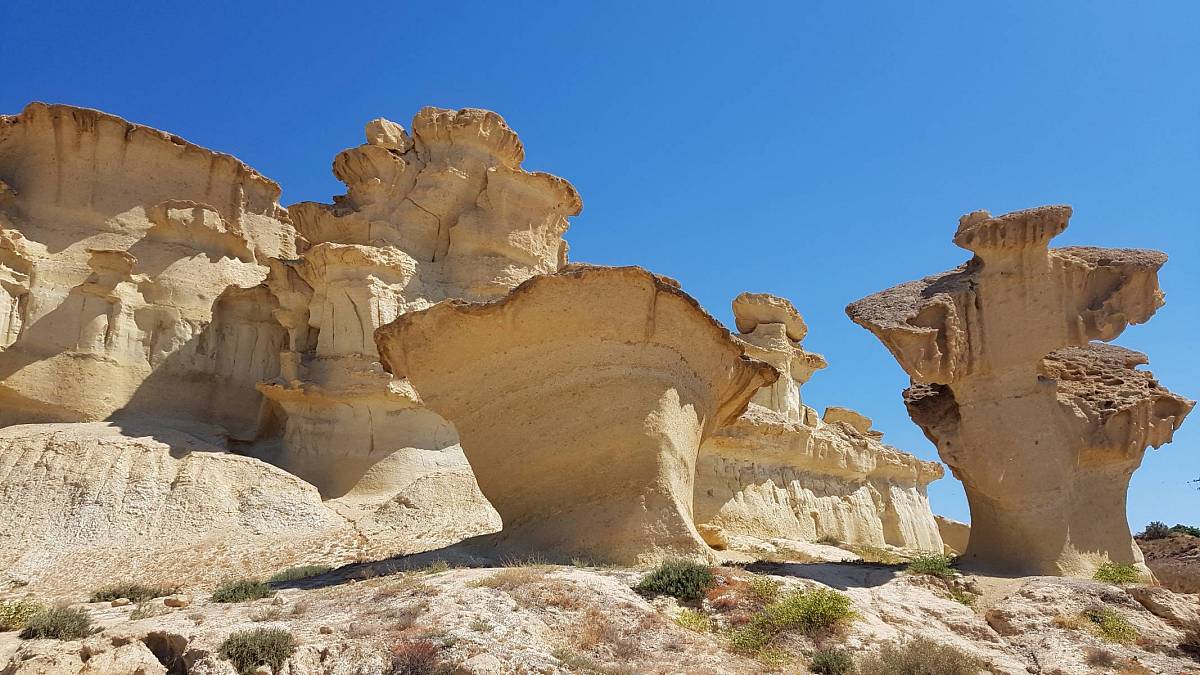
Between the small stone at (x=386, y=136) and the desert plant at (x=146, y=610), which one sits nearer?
the desert plant at (x=146, y=610)

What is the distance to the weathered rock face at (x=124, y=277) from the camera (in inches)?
822

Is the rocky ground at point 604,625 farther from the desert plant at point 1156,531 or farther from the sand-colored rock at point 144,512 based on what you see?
the desert plant at point 1156,531

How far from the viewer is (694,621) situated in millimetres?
7535

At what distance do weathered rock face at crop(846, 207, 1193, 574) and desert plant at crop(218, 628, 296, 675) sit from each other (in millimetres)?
9029

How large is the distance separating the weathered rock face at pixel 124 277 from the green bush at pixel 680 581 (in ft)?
53.3

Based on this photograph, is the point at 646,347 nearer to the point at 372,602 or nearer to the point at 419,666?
the point at 372,602

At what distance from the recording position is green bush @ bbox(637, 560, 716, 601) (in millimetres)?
8000

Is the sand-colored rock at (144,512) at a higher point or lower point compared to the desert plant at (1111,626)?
higher

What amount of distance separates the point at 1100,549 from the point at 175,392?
1998cm

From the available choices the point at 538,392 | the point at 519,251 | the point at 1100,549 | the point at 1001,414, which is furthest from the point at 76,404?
the point at 1100,549

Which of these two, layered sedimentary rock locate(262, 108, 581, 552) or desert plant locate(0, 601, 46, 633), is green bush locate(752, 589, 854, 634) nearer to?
desert plant locate(0, 601, 46, 633)

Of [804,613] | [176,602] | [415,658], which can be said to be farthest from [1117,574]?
[176,602]

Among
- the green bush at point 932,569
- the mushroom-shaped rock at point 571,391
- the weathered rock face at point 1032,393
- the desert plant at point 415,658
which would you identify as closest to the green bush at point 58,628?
the desert plant at point 415,658

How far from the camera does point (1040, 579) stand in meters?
10.5
